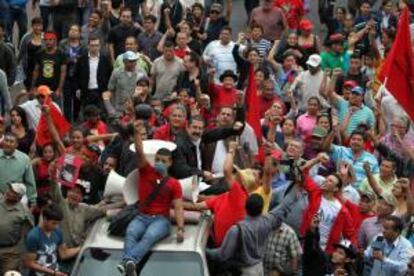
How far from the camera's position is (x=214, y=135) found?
1736 cm

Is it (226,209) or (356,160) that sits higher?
(226,209)

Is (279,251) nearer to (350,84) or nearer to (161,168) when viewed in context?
(161,168)

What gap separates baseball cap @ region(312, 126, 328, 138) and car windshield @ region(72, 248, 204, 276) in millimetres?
5140

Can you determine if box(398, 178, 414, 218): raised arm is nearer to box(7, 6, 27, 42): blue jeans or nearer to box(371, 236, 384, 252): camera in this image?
box(371, 236, 384, 252): camera

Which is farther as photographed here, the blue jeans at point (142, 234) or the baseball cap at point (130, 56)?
the baseball cap at point (130, 56)

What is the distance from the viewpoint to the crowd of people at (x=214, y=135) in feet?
50.3

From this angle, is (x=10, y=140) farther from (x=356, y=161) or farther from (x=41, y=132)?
(x=356, y=161)

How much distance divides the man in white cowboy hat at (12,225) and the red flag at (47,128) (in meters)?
2.05

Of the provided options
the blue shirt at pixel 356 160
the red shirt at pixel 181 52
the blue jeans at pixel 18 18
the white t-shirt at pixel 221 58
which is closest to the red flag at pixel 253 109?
the blue shirt at pixel 356 160

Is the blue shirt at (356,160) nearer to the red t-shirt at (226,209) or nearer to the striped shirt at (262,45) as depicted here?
the red t-shirt at (226,209)

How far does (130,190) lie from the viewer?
585 inches

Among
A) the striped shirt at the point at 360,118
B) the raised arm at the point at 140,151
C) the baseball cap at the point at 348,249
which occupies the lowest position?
the baseball cap at the point at 348,249

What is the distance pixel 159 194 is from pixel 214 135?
275cm

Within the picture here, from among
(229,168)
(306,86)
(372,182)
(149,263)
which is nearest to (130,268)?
(149,263)
